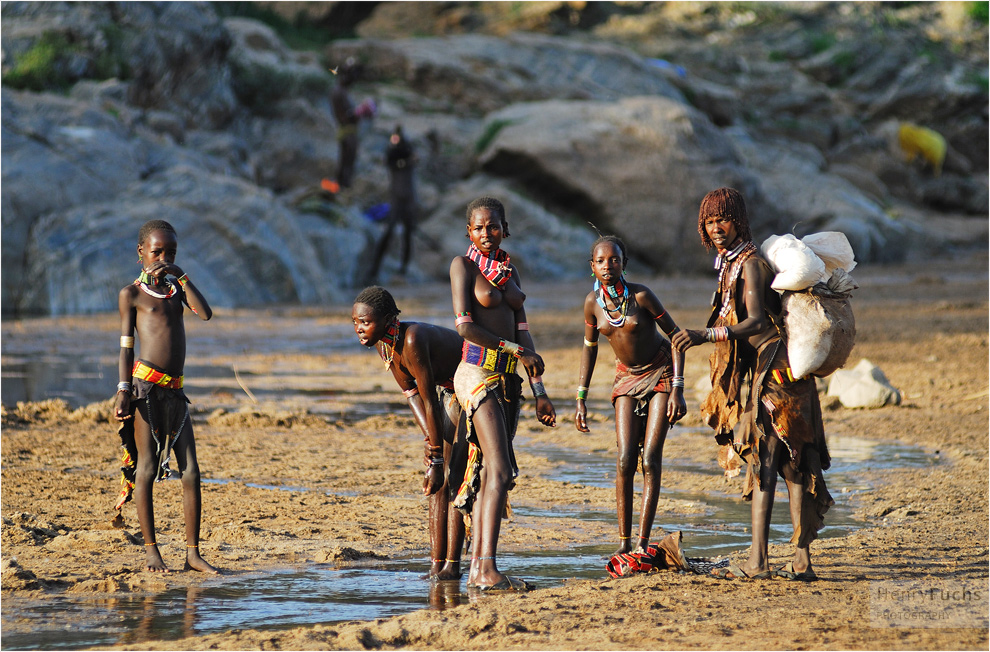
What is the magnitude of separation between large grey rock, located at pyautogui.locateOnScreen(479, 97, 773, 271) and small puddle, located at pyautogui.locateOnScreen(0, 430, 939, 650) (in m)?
18.8

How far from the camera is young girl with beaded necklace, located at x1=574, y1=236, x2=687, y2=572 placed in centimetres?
546

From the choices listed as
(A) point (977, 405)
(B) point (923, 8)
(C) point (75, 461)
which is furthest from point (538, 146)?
(B) point (923, 8)

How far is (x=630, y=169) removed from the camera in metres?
25.0

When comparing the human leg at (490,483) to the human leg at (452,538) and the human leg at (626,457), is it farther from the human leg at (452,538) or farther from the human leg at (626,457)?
the human leg at (626,457)

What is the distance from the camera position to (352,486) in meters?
7.36

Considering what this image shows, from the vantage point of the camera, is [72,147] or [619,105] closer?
[72,147]

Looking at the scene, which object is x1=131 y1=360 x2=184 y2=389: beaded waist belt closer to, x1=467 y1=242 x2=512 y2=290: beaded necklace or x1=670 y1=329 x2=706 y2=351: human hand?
x1=467 y1=242 x2=512 y2=290: beaded necklace

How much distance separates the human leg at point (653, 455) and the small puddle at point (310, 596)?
0.36m

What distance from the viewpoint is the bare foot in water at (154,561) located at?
531 cm

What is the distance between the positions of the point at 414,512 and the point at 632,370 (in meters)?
1.82

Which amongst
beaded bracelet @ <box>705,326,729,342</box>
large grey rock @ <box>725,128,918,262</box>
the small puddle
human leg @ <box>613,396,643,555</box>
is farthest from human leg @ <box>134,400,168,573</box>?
large grey rock @ <box>725,128,918,262</box>

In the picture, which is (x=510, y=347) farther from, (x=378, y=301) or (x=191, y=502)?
(x=191, y=502)

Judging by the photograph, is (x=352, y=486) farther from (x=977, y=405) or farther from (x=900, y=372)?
(x=900, y=372)

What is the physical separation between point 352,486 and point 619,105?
2015 cm
